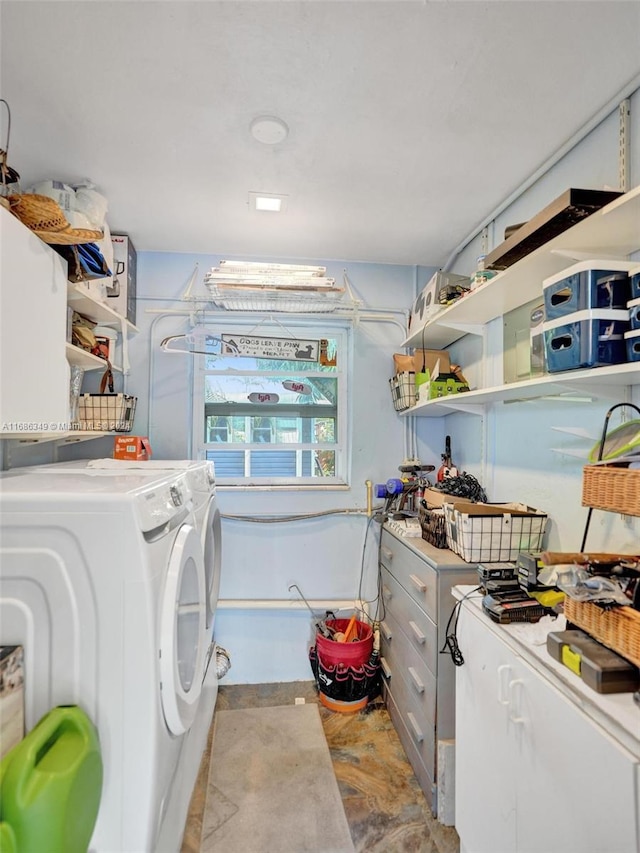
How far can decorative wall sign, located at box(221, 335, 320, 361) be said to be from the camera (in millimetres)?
2639

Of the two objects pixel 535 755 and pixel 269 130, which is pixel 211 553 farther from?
pixel 269 130

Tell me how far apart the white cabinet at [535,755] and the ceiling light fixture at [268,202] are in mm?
1904

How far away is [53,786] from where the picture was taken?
2.85ft

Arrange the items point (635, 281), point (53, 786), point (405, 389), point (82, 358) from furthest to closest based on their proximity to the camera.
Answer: point (405, 389), point (82, 358), point (635, 281), point (53, 786)

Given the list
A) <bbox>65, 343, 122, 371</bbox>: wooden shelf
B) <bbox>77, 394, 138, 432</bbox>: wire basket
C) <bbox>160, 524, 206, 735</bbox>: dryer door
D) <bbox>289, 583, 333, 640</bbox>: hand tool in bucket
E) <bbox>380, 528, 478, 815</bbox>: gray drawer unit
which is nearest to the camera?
<bbox>160, 524, 206, 735</bbox>: dryer door

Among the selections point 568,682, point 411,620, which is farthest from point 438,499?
point 568,682

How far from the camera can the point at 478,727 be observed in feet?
4.25

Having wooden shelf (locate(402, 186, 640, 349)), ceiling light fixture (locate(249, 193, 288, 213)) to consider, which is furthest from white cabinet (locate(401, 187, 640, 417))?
ceiling light fixture (locate(249, 193, 288, 213))

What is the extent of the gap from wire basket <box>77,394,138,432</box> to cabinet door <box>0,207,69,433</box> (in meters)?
0.45

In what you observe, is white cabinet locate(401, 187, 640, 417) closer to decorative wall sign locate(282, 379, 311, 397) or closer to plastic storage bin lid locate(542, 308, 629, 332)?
plastic storage bin lid locate(542, 308, 629, 332)

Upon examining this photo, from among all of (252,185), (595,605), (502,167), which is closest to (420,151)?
(502,167)

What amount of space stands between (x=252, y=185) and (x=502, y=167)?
107 centimetres

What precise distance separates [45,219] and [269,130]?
0.85 metres

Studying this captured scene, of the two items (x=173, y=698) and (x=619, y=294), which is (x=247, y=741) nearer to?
(x=173, y=698)
